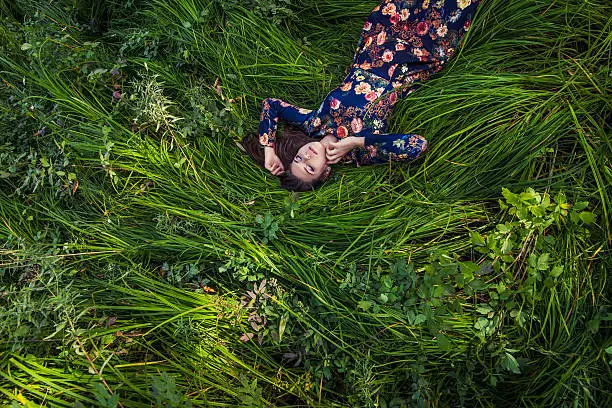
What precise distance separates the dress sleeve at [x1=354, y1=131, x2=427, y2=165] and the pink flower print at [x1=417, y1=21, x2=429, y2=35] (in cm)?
67

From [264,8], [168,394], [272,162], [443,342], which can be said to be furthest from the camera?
[264,8]

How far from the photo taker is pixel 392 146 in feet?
8.25

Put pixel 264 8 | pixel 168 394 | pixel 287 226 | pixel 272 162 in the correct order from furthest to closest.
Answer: pixel 264 8 < pixel 272 162 < pixel 287 226 < pixel 168 394

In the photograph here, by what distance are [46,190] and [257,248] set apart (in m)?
1.43

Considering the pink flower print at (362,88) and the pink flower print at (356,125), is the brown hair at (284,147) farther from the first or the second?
the pink flower print at (362,88)

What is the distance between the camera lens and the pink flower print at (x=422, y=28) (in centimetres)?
266

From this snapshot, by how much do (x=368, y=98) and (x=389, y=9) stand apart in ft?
1.92

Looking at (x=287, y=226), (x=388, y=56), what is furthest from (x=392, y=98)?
(x=287, y=226)

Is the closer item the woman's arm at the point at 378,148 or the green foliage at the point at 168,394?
the green foliage at the point at 168,394

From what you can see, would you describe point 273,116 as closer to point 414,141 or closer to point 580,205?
point 414,141

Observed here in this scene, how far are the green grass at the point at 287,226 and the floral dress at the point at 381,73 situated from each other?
11cm

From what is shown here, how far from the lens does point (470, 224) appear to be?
237 centimetres

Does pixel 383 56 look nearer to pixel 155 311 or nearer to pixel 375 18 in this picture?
pixel 375 18

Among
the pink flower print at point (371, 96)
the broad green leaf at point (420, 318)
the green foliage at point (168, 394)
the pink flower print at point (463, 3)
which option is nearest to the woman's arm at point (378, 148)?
the pink flower print at point (371, 96)
